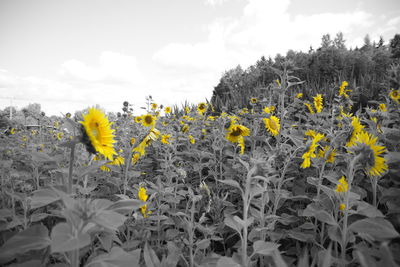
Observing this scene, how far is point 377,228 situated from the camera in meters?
1.12

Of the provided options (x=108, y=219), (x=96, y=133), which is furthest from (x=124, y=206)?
(x=96, y=133)

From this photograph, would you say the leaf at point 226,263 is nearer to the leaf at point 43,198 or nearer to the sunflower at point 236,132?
the leaf at point 43,198

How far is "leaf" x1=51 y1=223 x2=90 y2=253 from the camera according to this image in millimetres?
718

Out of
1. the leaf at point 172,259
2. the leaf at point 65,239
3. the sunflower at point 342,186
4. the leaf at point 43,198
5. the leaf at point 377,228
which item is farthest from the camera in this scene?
the sunflower at point 342,186

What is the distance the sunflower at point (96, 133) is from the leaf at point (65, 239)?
0.30m

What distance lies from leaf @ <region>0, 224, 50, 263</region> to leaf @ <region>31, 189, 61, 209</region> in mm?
151

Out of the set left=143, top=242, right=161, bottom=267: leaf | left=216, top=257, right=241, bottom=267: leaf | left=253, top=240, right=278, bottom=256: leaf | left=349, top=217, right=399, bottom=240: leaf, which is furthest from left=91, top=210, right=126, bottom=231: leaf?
left=349, top=217, right=399, bottom=240: leaf

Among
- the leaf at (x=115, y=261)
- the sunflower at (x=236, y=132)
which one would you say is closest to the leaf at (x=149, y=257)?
the leaf at (x=115, y=261)

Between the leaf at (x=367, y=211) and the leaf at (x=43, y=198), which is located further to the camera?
the leaf at (x=367, y=211)

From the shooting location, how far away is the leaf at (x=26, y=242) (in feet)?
2.77

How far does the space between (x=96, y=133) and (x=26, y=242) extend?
1.60 feet

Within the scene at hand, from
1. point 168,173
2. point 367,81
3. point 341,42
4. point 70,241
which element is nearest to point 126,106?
point 168,173

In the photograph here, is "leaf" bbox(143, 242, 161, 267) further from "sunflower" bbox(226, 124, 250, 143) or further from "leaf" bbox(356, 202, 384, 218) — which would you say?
"sunflower" bbox(226, 124, 250, 143)

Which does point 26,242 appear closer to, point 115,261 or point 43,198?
point 43,198
